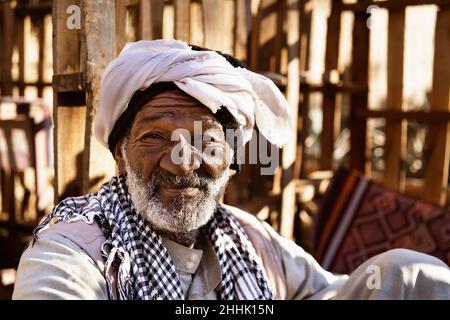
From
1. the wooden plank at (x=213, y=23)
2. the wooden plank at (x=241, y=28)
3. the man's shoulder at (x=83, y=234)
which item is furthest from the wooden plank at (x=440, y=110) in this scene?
the man's shoulder at (x=83, y=234)

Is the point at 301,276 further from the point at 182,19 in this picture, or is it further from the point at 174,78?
the point at 182,19

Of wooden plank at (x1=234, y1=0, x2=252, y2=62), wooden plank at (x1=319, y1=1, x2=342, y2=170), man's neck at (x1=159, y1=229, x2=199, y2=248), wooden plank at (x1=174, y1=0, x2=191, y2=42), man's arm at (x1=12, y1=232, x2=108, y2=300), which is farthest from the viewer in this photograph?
wooden plank at (x1=319, y1=1, x2=342, y2=170)

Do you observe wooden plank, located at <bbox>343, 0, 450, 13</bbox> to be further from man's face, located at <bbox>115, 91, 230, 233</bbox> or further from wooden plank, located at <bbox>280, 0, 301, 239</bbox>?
man's face, located at <bbox>115, 91, 230, 233</bbox>

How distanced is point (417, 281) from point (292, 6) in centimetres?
256

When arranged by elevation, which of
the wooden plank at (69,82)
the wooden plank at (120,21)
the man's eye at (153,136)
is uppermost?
the wooden plank at (120,21)

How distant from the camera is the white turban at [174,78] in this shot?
1918 mm

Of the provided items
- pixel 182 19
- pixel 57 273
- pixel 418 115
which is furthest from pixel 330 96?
pixel 57 273

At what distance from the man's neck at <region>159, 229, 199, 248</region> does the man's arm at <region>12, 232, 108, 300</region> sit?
0.40 m

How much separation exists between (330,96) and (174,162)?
9.79ft

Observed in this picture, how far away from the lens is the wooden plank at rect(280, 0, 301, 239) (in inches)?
141

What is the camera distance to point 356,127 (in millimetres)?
4395

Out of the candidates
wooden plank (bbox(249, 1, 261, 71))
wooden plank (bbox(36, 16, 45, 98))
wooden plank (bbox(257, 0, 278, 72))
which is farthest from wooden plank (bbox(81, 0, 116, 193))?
wooden plank (bbox(36, 16, 45, 98))

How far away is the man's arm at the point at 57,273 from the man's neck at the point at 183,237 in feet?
1.31

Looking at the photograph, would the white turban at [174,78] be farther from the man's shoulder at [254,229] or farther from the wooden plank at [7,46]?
the wooden plank at [7,46]
